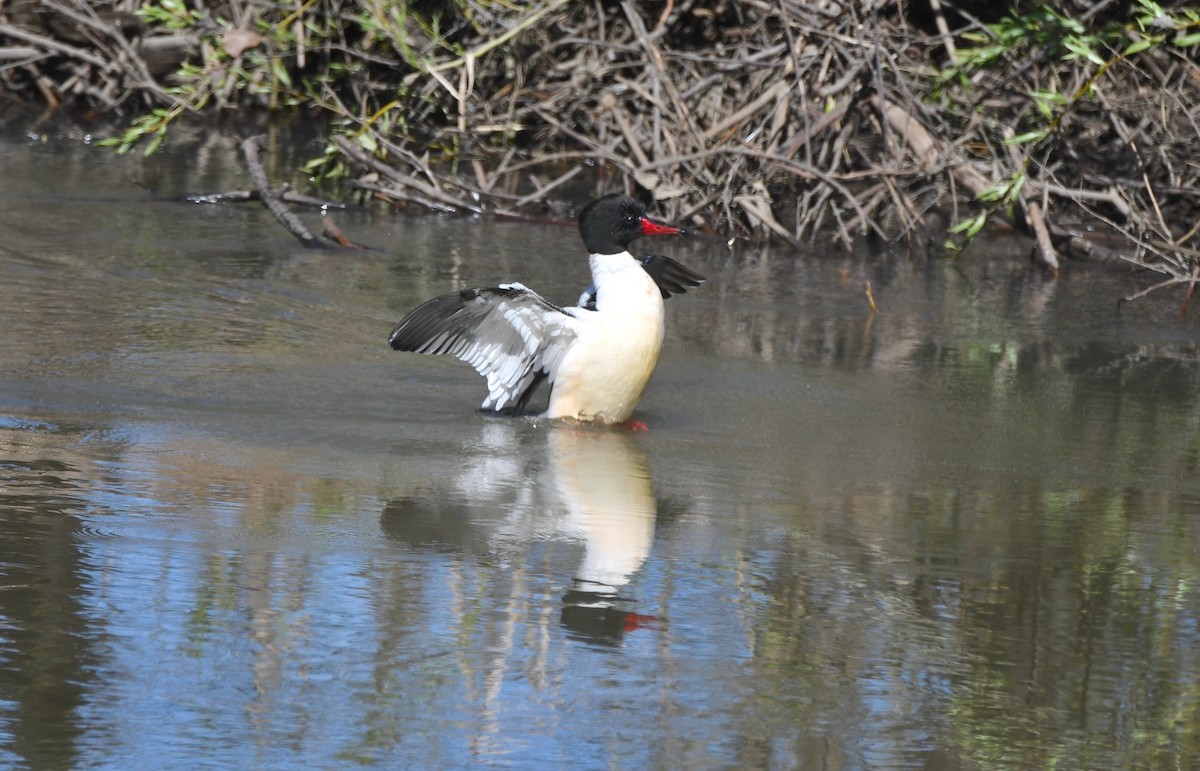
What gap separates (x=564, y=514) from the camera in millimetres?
4691

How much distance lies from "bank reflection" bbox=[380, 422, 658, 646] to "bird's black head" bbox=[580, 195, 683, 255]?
2.89 feet

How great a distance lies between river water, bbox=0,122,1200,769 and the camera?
327cm

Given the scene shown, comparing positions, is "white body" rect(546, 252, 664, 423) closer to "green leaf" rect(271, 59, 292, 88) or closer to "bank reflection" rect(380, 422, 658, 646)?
"bank reflection" rect(380, 422, 658, 646)

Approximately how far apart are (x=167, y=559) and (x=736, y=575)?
1.37m

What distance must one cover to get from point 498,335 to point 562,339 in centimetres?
23

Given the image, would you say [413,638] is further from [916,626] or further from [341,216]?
[341,216]

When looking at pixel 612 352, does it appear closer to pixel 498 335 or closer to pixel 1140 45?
pixel 498 335

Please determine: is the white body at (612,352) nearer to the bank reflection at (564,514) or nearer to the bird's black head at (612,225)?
the bird's black head at (612,225)

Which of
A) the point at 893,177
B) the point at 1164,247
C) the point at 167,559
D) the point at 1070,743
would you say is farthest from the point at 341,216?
the point at 1070,743

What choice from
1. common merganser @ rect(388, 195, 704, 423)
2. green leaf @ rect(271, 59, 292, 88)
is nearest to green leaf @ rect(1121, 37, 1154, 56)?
common merganser @ rect(388, 195, 704, 423)

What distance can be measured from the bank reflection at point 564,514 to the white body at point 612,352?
32 centimetres

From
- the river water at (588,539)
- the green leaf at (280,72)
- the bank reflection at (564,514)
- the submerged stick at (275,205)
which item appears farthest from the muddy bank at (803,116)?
the bank reflection at (564,514)

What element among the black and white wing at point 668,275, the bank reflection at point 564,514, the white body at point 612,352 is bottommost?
the bank reflection at point 564,514

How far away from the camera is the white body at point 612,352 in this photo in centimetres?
599
